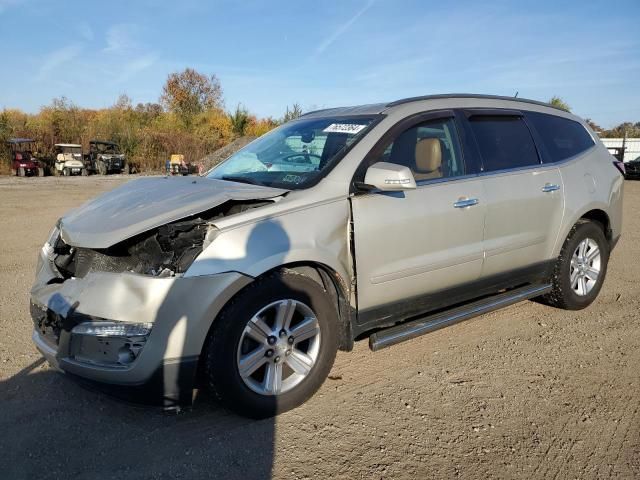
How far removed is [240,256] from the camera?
2766mm

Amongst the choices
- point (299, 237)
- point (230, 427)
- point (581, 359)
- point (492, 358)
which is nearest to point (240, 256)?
point (299, 237)

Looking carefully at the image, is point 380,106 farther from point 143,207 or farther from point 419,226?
point 143,207

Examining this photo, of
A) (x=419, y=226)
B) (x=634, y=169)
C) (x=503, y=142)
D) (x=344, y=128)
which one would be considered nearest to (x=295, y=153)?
(x=344, y=128)

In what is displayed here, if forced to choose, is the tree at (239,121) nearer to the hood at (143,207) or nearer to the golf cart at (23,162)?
the golf cart at (23,162)

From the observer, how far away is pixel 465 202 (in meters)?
3.70

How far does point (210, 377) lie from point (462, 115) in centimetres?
266

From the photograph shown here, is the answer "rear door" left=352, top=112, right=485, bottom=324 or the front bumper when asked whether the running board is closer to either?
"rear door" left=352, top=112, right=485, bottom=324

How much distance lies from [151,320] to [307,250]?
931 millimetres

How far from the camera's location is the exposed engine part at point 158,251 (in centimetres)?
277

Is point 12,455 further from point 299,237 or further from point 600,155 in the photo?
point 600,155

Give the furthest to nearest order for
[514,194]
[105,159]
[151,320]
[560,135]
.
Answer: [105,159] → [560,135] → [514,194] → [151,320]

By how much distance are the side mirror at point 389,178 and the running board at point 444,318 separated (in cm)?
95

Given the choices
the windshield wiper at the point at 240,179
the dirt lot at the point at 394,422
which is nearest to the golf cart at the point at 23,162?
the dirt lot at the point at 394,422

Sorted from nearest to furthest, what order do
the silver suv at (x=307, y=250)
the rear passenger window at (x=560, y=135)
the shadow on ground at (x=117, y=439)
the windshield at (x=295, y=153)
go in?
the shadow on ground at (x=117, y=439) → the silver suv at (x=307, y=250) → the windshield at (x=295, y=153) → the rear passenger window at (x=560, y=135)
